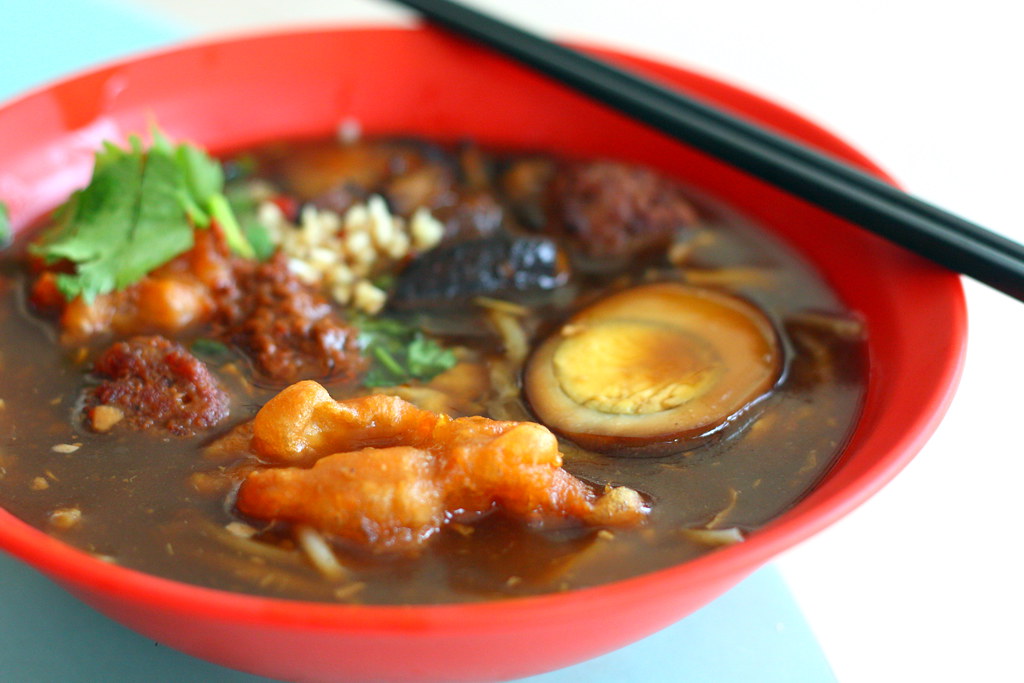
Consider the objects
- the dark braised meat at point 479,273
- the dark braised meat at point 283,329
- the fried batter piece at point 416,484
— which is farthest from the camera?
the dark braised meat at point 479,273

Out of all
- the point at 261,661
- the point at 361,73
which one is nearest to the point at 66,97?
the point at 361,73

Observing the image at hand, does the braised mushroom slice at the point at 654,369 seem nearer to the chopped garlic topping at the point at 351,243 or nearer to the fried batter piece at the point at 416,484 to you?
the fried batter piece at the point at 416,484

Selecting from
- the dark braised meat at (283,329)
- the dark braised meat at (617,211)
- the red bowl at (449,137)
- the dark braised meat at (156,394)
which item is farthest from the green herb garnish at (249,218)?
the dark braised meat at (617,211)

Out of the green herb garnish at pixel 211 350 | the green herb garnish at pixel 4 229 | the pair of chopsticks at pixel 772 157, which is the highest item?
the pair of chopsticks at pixel 772 157

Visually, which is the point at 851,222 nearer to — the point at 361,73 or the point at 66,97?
the point at 361,73

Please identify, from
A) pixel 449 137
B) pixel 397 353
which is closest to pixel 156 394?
pixel 397 353

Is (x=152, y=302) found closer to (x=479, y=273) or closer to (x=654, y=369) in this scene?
(x=479, y=273)

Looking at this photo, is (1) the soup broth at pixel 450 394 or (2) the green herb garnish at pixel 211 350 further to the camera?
(2) the green herb garnish at pixel 211 350
